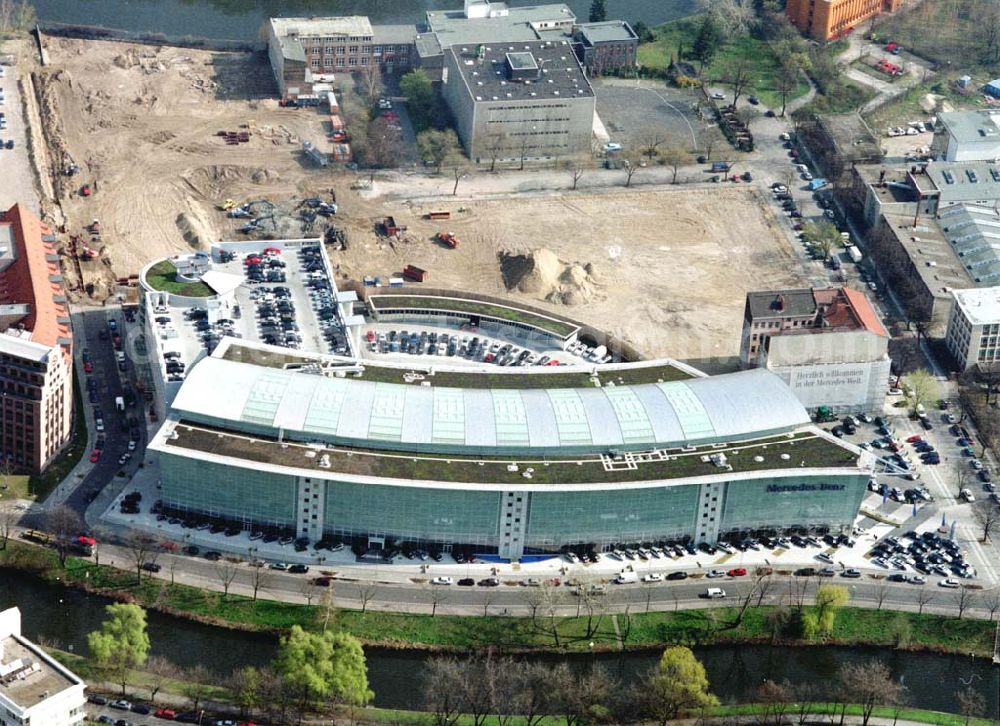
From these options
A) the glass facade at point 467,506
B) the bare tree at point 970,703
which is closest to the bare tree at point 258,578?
the glass facade at point 467,506

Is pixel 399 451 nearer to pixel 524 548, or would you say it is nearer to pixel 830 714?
pixel 524 548

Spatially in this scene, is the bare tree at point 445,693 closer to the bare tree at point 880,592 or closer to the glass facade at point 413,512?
the glass facade at point 413,512

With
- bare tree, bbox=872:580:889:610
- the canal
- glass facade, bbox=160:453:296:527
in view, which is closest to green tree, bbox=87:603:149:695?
the canal

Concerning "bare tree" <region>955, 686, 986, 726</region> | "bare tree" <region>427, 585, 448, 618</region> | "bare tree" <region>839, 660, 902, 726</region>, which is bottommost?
"bare tree" <region>955, 686, 986, 726</region>

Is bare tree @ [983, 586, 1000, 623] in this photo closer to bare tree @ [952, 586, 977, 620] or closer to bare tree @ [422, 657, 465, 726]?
bare tree @ [952, 586, 977, 620]

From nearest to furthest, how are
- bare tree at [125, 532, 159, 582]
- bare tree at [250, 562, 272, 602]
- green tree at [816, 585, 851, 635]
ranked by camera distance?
green tree at [816, 585, 851, 635] < bare tree at [250, 562, 272, 602] < bare tree at [125, 532, 159, 582]

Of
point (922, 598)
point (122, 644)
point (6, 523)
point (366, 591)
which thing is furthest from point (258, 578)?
point (922, 598)
